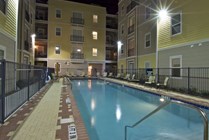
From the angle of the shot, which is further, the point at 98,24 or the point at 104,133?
the point at 98,24

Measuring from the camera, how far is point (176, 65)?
37.3 ft

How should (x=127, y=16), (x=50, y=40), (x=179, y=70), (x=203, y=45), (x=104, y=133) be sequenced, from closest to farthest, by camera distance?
(x=104, y=133), (x=203, y=45), (x=179, y=70), (x=127, y=16), (x=50, y=40)

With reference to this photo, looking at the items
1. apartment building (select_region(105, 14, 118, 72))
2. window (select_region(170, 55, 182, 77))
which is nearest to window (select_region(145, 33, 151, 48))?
window (select_region(170, 55, 182, 77))

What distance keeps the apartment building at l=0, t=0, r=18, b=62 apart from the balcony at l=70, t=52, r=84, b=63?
16.5 m

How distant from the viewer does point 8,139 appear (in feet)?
10.3

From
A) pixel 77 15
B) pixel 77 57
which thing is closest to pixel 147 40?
pixel 77 57

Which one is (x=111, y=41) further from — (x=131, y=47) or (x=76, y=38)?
(x=131, y=47)

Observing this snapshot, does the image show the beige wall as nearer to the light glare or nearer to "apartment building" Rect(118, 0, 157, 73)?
"apartment building" Rect(118, 0, 157, 73)

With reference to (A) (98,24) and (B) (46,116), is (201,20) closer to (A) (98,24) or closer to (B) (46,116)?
(B) (46,116)

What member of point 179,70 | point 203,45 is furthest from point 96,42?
point 203,45

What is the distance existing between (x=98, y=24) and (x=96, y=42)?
2951 mm

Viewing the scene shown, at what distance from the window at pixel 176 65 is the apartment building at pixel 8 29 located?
31.6 feet

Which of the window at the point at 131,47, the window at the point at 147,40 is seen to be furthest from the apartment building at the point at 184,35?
the window at the point at 131,47

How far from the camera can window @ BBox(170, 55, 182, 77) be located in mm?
10936
